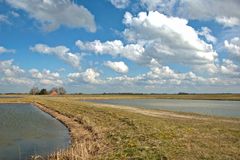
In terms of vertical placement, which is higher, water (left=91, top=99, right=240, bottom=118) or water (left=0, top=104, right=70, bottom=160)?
water (left=91, top=99, right=240, bottom=118)

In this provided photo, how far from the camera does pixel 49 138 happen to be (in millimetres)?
25078

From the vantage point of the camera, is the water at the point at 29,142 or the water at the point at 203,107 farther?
the water at the point at 203,107

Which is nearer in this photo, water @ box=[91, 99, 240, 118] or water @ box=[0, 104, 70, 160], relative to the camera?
water @ box=[0, 104, 70, 160]

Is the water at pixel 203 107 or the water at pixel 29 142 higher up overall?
the water at pixel 203 107

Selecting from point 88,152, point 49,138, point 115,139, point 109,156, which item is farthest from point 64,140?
point 109,156

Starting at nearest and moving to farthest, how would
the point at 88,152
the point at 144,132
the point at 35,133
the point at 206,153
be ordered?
the point at 206,153, the point at 88,152, the point at 144,132, the point at 35,133

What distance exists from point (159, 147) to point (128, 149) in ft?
5.27

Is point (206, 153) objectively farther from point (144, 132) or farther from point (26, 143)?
point (26, 143)

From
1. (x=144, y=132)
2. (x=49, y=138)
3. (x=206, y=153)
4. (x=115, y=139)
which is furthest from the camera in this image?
(x=49, y=138)

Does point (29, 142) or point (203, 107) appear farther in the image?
point (203, 107)

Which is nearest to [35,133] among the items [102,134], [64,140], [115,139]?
[64,140]

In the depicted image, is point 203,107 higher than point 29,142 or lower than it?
higher

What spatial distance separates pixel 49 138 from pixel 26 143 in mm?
2796

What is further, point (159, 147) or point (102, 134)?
point (102, 134)
